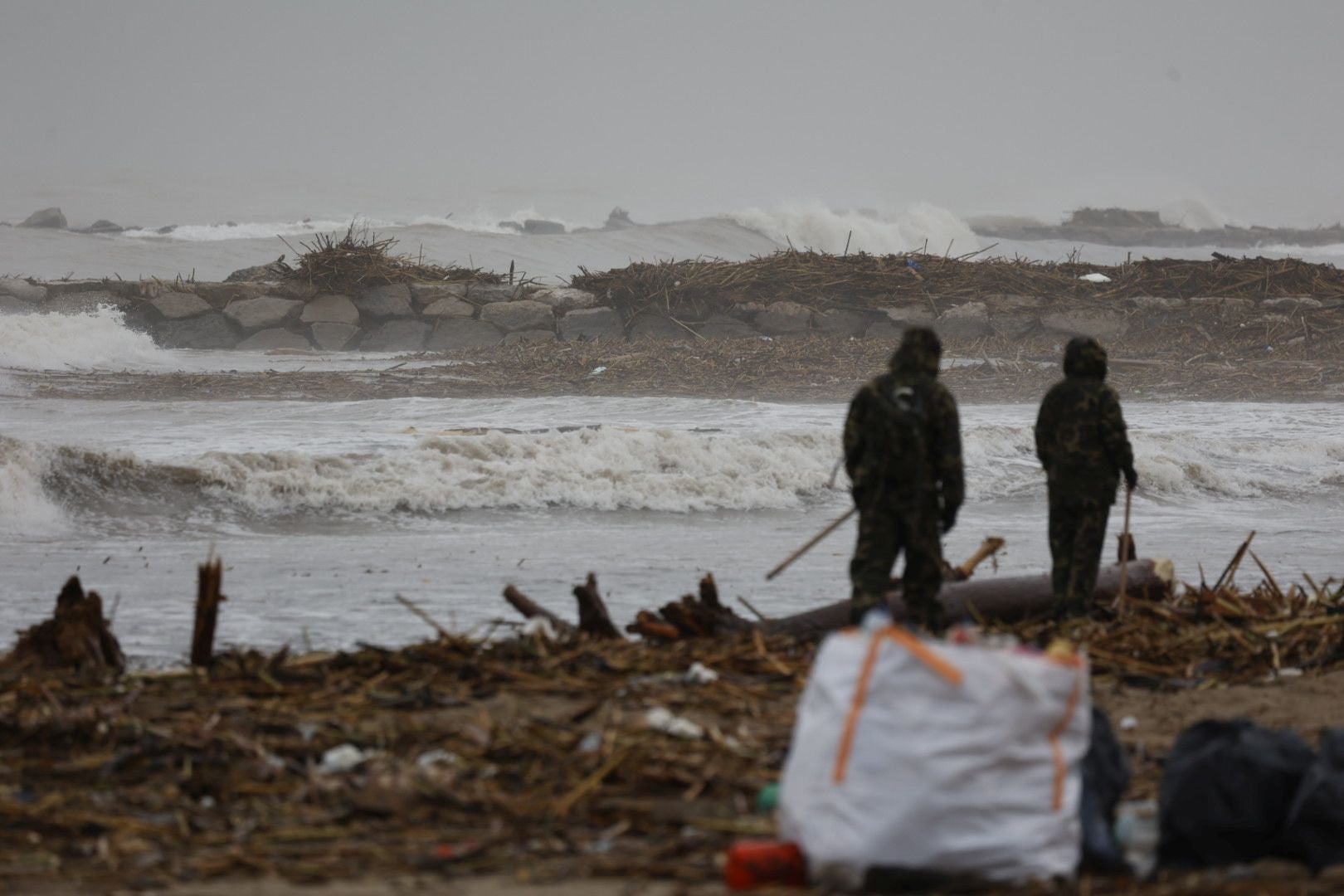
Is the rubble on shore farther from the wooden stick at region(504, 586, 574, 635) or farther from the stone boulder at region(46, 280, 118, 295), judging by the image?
the stone boulder at region(46, 280, 118, 295)

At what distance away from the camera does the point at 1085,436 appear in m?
7.60

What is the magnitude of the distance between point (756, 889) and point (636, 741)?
1286 mm

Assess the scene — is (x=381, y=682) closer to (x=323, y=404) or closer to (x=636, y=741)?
(x=636, y=741)

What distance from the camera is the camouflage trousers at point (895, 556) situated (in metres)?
6.68

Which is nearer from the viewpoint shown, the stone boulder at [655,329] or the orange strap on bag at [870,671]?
the orange strap on bag at [870,671]

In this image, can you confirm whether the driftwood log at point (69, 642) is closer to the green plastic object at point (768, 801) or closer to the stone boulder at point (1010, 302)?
the green plastic object at point (768, 801)

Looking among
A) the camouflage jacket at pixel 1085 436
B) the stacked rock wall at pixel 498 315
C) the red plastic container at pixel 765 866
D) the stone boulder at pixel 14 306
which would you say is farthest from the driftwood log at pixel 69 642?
the stone boulder at pixel 14 306

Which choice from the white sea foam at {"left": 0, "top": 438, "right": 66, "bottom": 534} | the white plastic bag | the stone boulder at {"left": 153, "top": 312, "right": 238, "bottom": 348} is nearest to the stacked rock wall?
the stone boulder at {"left": 153, "top": 312, "right": 238, "bottom": 348}

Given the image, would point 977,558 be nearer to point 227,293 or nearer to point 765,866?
point 765,866

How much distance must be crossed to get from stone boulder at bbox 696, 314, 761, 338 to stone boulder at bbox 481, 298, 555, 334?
3065 mm

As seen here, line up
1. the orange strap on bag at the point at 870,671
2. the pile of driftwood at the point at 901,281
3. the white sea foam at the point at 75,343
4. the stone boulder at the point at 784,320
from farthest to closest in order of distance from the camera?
the pile of driftwood at the point at 901,281
the stone boulder at the point at 784,320
the white sea foam at the point at 75,343
the orange strap on bag at the point at 870,671

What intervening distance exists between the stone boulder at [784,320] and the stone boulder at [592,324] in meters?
2.77

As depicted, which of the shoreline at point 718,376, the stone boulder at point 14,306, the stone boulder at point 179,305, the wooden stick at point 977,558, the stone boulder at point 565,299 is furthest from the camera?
the stone boulder at point 14,306

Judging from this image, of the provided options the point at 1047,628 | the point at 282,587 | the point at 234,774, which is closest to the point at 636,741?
the point at 234,774
